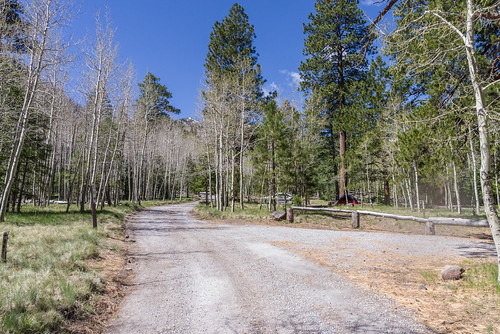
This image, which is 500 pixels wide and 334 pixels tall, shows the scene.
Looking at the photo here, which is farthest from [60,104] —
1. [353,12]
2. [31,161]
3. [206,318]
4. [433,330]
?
[353,12]

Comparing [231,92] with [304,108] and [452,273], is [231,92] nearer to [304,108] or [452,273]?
→ [304,108]

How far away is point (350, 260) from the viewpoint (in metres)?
6.82

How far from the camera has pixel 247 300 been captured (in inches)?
173

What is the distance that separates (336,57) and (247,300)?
24.2 metres

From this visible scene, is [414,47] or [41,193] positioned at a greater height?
[414,47]

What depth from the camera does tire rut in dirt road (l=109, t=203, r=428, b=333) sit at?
11.7ft

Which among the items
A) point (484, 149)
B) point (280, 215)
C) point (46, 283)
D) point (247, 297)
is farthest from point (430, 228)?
point (46, 283)

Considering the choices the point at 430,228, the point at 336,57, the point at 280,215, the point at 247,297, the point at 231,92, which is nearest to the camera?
the point at 247,297

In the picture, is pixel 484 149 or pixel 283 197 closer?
pixel 484 149

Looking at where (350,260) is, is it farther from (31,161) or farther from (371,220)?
(31,161)

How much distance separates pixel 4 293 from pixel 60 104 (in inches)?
655

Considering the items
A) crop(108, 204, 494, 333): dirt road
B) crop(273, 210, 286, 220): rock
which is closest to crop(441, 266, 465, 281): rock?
crop(108, 204, 494, 333): dirt road

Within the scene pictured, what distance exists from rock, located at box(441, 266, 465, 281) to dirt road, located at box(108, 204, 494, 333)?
5.60 feet

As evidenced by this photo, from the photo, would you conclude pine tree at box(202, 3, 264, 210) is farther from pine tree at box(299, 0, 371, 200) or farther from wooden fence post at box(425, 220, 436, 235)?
wooden fence post at box(425, 220, 436, 235)
